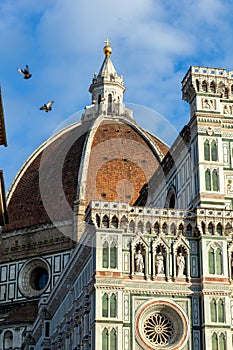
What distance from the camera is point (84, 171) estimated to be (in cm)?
5541

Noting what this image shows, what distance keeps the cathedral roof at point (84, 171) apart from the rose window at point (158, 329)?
22.5m

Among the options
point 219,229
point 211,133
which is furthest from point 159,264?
point 211,133

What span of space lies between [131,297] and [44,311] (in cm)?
1162

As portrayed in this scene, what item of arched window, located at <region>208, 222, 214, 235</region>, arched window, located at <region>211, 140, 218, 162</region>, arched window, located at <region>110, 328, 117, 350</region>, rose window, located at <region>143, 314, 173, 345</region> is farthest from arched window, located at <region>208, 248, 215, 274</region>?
arched window, located at <region>110, 328, 117, 350</region>

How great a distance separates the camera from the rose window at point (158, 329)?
30719 mm

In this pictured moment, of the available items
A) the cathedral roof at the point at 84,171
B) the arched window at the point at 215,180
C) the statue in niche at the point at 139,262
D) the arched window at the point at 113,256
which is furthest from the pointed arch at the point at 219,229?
the cathedral roof at the point at 84,171

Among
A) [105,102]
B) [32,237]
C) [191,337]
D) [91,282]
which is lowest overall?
[191,337]

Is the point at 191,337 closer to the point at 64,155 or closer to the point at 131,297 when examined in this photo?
the point at 131,297

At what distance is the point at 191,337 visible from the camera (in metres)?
30.9

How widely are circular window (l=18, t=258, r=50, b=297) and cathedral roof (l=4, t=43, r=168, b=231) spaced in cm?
303

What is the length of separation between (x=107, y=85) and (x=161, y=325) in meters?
35.4

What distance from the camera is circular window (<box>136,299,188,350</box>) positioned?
30.6 meters

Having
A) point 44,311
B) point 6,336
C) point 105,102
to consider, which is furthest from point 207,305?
point 105,102

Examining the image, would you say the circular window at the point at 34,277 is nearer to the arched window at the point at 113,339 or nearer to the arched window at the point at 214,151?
the arched window at the point at 214,151
